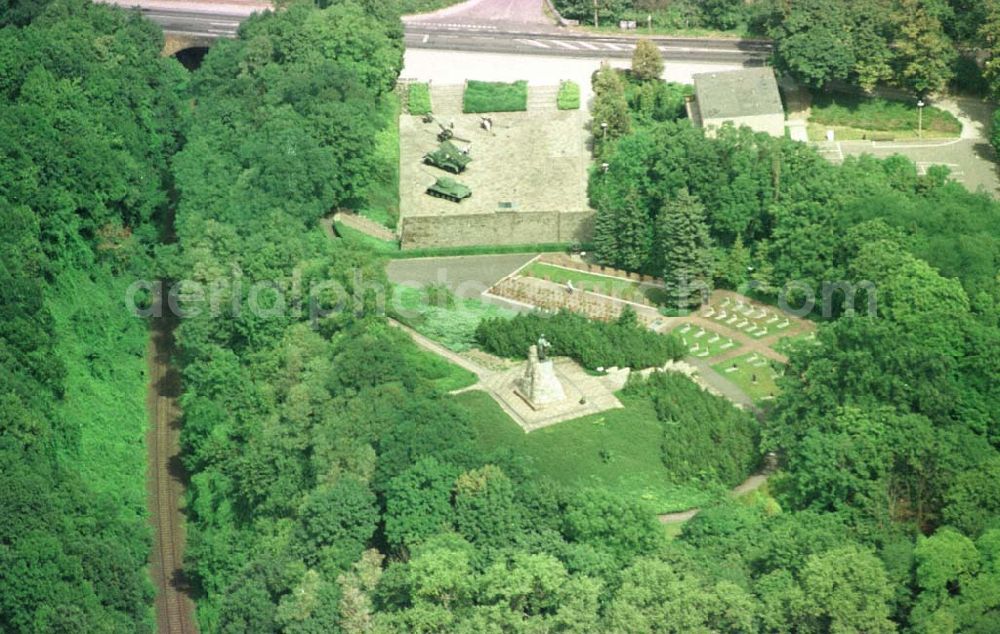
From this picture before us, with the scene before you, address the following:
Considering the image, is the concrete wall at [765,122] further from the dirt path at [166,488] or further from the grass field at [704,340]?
the dirt path at [166,488]

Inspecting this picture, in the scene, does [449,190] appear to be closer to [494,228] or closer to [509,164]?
[494,228]

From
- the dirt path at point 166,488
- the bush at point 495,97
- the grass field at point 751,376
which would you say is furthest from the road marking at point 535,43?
the grass field at point 751,376

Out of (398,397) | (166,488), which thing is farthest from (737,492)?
(166,488)

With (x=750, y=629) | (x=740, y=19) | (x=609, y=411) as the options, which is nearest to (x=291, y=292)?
(x=609, y=411)

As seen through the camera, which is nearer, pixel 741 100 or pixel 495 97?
pixel 741 100

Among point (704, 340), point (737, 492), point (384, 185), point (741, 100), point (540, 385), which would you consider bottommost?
point (737, 492)

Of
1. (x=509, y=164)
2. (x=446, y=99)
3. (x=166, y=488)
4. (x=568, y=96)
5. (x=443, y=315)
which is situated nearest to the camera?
(x=166, y=488)

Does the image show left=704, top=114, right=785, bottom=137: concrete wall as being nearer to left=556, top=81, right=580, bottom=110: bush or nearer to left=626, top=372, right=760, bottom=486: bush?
left=556, top=81, right=580, bottom=110: bush

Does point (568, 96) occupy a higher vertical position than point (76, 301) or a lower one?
higher
